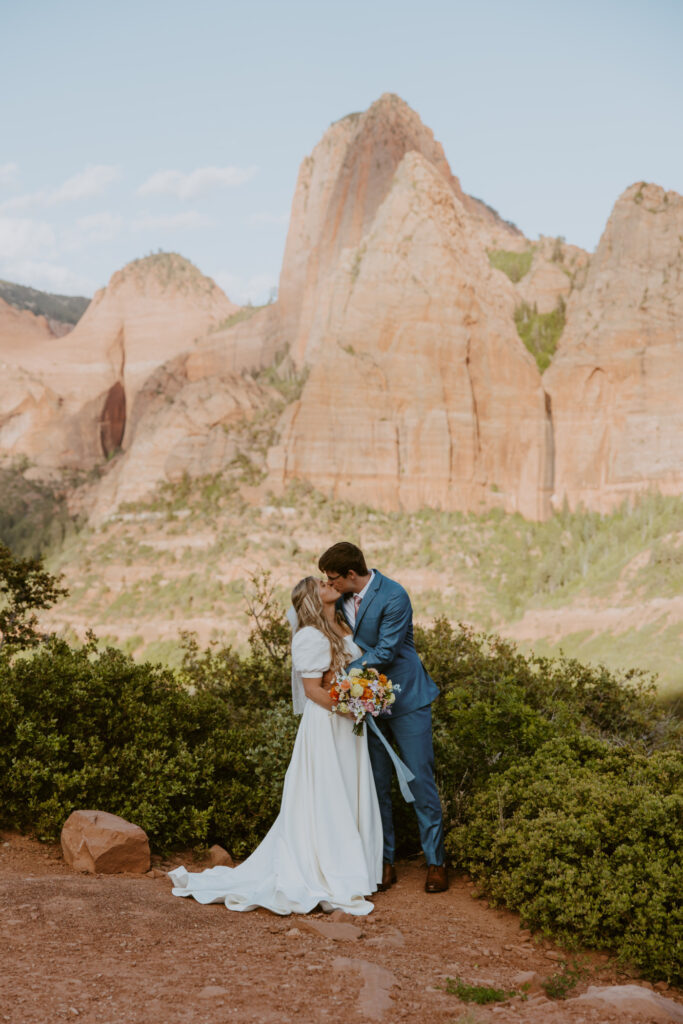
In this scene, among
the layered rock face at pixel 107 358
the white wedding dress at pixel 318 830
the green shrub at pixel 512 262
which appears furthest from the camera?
the layered rock face at pixel 107 358

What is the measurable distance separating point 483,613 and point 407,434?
12681 millimetres

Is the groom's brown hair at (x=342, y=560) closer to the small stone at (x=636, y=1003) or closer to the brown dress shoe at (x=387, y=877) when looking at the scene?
the brown dress shoe at (x=387, y=877)

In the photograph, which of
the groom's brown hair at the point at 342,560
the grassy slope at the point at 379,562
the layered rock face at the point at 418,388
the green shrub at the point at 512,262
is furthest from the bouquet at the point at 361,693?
the green shrub at the point at 512,262

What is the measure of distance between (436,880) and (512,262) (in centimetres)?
6170

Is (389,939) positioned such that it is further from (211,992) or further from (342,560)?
(342,560)

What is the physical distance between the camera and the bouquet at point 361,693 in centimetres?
578

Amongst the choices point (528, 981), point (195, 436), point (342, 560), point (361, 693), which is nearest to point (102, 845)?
point (361, 693)

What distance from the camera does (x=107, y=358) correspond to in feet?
242

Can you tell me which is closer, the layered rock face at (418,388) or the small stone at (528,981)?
the small stone at (528,981)

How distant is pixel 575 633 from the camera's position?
3581 cm

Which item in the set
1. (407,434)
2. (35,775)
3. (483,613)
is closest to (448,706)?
(35,775)

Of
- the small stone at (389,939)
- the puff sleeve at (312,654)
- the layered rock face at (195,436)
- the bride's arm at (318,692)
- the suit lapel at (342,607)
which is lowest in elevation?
the small stone at (389,939)

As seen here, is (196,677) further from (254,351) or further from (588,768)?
(254,351)

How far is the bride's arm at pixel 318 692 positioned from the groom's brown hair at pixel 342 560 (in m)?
0.78
